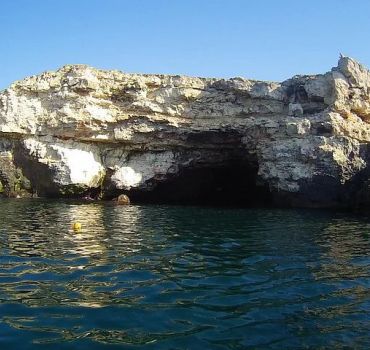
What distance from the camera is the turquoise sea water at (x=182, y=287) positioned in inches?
282

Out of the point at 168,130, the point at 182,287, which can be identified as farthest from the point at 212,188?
the point at 182,287

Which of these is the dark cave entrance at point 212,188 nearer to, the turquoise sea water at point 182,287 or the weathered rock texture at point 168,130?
the weathered rock texture at point 168,130

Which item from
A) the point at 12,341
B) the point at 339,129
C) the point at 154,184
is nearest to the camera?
the point at 12,341

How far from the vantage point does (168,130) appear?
108 feet

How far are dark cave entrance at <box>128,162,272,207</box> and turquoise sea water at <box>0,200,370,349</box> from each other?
15.8m

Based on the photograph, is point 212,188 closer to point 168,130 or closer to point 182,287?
point 168,130

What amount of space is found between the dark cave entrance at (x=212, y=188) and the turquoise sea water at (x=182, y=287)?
622 inches

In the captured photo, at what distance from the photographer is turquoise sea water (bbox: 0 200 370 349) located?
7.16m

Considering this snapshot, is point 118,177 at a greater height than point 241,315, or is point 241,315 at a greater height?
point 118,177

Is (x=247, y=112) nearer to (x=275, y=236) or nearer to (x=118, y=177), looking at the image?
(x=118, y=177)

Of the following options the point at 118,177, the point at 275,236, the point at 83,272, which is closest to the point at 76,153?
the point at 118,177

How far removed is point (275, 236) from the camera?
17.4 metres

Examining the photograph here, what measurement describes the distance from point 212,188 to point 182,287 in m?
27.6

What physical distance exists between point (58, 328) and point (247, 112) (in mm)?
26269
